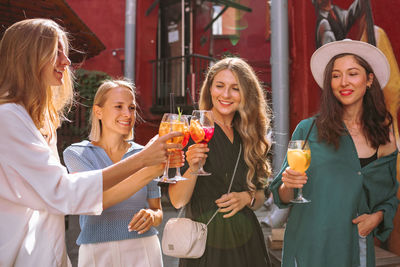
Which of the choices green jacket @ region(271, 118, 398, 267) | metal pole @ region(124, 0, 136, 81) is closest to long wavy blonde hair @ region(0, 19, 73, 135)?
green jacket @ region(271, 118, 398, 267)

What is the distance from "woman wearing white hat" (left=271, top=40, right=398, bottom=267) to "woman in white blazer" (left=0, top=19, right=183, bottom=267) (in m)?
0.90

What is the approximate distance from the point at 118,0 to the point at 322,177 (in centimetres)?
855

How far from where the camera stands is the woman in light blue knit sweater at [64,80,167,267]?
170 cm

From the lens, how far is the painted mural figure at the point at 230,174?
1747mm

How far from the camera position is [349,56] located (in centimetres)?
193

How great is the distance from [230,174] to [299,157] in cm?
39

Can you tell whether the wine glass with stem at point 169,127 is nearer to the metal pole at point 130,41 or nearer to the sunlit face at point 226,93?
the sunlit face at point 226,93

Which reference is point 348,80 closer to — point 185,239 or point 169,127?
point 169,127

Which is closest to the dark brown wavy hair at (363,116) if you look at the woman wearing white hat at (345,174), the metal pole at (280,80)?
the woman wearing white hat at (345,174)

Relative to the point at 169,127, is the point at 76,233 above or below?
below

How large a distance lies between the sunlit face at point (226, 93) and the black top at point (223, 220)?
0.54 ft

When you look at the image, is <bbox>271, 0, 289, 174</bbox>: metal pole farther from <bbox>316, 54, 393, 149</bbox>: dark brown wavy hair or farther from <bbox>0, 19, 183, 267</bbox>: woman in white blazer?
<bbox>0, 19, 183, 267</bbox>: woman in white blazer

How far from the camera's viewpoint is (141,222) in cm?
167

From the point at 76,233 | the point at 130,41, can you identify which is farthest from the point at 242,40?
the point at 76,233
